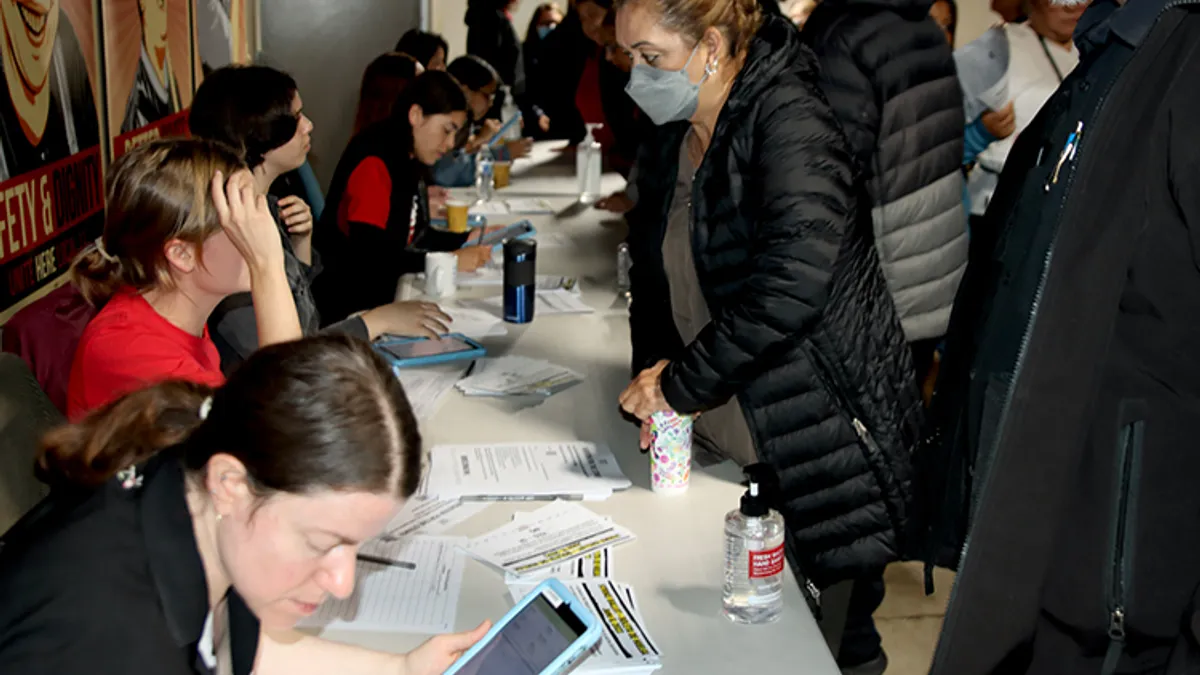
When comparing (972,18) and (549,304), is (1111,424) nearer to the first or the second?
(549,304)

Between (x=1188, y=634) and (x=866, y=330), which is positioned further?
(x=866, y=330)

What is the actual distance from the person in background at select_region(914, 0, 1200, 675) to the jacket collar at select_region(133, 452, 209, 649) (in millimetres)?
753

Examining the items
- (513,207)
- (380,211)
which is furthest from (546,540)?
(513,207)

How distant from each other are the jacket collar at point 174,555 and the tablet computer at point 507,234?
2.34 metres

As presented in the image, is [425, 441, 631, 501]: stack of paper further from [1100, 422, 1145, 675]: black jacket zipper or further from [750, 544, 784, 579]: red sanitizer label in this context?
[1100, 422, 1145, 675]: black jacket zipper

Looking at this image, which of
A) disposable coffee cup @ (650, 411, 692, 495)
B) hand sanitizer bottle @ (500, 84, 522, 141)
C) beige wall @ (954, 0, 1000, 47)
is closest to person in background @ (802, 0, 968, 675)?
disposable coffee cup @ (650, 411, 692, 495)

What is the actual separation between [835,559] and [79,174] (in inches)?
75.1

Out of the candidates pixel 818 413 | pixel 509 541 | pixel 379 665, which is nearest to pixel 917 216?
pixel 818 413

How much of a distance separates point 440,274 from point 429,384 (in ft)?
2.35

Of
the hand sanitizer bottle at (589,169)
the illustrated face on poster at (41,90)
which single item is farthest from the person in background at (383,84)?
the illustrated face on poster at (41,90)

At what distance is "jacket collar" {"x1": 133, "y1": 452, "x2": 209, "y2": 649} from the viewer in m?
0.99

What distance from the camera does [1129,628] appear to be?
114cm

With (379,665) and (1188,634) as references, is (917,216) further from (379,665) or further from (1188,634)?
(379,665)

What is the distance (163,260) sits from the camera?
1.74 m
